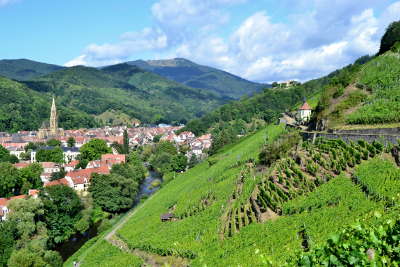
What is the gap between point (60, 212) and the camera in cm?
4741

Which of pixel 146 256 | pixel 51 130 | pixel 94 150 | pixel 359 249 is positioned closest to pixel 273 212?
pixel 146 256

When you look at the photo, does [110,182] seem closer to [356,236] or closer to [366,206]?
[366,206]

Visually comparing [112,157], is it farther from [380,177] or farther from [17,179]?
[380,177]

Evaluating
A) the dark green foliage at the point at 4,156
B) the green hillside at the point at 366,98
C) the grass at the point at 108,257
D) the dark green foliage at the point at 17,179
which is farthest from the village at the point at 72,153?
the green hillside at the point at 366,98

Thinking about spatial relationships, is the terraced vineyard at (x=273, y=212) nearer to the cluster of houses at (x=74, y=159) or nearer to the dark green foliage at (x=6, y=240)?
the dark green foliage at (x=6, y=240)

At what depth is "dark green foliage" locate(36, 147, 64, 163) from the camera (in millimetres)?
92044

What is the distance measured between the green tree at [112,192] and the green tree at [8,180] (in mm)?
13753

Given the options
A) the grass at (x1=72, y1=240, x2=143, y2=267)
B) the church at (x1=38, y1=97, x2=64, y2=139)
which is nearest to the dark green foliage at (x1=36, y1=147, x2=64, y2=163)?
the church at (x1=38, y1=97, x2=64, y2=139)

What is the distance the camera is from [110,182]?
59.7 metres

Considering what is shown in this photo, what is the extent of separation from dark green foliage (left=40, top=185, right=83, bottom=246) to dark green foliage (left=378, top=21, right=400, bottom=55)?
6173 cm

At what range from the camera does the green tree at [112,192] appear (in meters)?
56.6

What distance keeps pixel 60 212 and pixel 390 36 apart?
217 feet

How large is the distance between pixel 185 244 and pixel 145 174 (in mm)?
58972

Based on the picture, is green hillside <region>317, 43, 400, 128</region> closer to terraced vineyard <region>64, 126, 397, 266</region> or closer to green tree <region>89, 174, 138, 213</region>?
terraced vineyard <region>64, 126, 397, 266</region>
